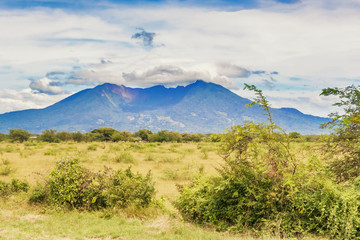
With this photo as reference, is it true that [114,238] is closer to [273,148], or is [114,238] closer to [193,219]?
[193,219]

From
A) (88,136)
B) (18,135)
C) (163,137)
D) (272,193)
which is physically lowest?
(272,193)

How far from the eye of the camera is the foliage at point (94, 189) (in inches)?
432

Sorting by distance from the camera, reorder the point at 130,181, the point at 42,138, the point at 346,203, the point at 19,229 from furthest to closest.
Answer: the point at 42,138
the point at 130,181
the point at 19,229
the point at 346,203

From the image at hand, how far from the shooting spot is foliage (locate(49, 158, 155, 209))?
1096cm

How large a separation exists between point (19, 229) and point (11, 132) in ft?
184

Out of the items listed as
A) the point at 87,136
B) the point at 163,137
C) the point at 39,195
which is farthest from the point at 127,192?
the point at 87,136

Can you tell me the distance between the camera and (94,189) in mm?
11297

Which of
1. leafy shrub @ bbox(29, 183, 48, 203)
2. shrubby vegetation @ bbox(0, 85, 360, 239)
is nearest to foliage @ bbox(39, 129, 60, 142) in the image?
leafy shrub @ bbox(29, 183, 48, 203)

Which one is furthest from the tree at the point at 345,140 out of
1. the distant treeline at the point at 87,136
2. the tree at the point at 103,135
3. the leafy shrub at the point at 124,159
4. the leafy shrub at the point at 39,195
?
the tree at the point at 103,135

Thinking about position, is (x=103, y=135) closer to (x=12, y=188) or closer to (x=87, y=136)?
(x=87, y=136)

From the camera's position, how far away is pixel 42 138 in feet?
188

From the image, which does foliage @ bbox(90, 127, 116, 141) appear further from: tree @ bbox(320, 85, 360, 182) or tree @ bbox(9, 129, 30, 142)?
tree @ bbox(320, 85, 360, 182)

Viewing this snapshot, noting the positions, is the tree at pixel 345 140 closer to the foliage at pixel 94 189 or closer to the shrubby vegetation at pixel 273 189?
the shrubby vegetation at pixel 273 189

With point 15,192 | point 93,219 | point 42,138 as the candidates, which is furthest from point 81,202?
point 42,138
